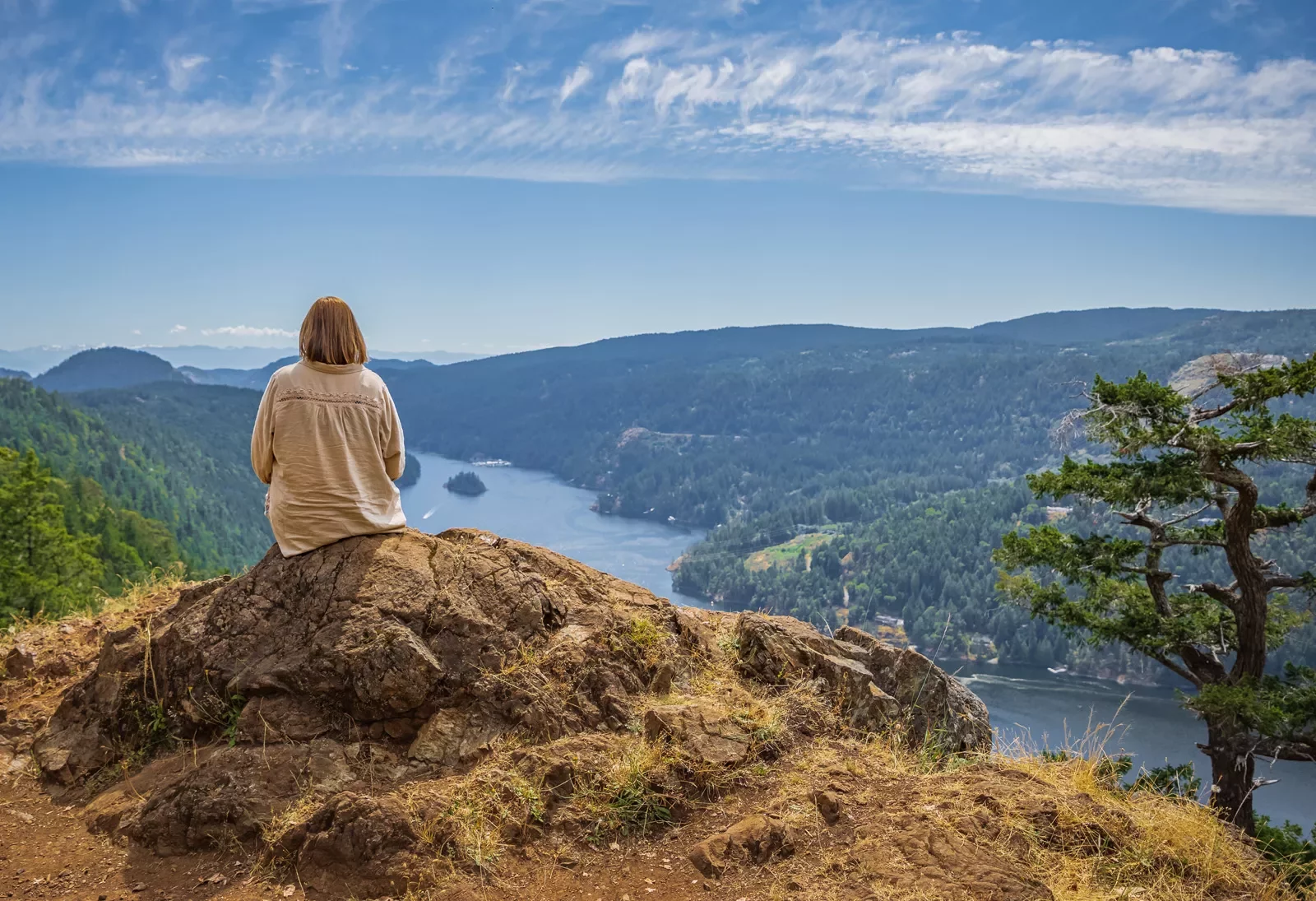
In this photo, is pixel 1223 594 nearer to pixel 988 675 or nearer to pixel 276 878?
pixel 276 878

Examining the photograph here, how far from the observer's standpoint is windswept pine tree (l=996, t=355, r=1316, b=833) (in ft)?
47.0

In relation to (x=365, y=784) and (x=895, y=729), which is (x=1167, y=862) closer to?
(x=895, y=729)

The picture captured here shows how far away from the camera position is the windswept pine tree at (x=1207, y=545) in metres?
14.3

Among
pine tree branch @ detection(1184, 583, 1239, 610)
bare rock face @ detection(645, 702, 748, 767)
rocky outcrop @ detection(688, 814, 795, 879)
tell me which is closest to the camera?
rocky outcrop @ detection(688, 814, 795, 879)

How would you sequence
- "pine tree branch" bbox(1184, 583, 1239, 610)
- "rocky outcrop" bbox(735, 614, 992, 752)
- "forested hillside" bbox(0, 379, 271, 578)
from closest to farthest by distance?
"rocky outcrop" bbox(735, 614, 992, 752)
"pine tree branch" bbox(1184, 583, 1239, 610)
"forested hillside" bbox(0, 379, 271, 578)

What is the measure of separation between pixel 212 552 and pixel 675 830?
289 feet

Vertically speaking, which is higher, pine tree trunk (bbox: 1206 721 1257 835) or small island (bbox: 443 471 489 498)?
pine tree trunk (bbox: 1206 721 1257 835)

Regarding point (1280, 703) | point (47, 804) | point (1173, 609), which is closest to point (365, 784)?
point (47, 804)

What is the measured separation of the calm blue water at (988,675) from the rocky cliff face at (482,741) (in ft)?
4.70

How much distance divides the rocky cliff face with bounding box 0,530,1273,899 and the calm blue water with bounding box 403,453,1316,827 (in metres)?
1.43

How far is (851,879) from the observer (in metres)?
4.55

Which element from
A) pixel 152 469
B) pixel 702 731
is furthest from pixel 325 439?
A: pixel 152 469

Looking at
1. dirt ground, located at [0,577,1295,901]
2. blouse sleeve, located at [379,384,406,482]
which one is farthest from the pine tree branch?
blouse sleeve, located at [379,384,406,482]

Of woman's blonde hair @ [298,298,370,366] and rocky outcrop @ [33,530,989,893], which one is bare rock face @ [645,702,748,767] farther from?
woman's blonde hair @ [298,298,370,366]
